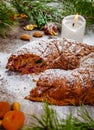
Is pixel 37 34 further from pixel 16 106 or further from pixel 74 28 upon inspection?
pixel 16 106

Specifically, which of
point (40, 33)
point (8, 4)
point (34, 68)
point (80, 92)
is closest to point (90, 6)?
point (40, 33)

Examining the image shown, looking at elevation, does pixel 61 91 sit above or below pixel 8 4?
below

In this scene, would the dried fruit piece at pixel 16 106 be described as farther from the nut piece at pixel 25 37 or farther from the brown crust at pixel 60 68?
the nut piece at pixel 25 37

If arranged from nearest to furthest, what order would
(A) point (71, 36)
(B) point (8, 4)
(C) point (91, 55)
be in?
1. (C) point (91, 55)
2. (A) point (71, 36)
3. (B) point (8, 4)

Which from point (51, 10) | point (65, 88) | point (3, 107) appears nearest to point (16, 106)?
point (3, 107)

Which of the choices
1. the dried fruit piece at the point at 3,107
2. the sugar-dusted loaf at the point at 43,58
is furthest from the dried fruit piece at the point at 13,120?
the sugar-dusted loaf at the point at 43,58

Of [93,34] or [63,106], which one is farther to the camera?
[93,34]

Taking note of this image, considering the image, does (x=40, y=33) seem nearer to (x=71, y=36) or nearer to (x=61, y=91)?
(x=71, y=36)
